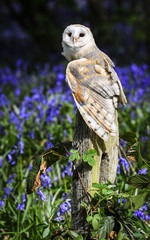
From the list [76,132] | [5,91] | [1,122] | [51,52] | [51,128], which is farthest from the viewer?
[51,52]

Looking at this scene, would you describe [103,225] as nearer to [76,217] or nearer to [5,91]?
[76,217]

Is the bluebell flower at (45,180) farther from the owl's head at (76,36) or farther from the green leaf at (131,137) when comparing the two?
the owl's head at (76,36)

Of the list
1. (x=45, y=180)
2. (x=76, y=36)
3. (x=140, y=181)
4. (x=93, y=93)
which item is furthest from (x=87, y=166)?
(x=45, y=180)

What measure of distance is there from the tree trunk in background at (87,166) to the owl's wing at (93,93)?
10cm

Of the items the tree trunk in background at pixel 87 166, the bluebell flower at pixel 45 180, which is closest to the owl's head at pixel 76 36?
the tree trunk in background at pixel 87 166

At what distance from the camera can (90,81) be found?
1.62m

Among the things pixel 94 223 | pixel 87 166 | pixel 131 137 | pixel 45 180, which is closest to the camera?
pixel 94 223

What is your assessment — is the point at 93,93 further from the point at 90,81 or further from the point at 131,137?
the point at 131,137

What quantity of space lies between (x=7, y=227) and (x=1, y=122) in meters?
1.74

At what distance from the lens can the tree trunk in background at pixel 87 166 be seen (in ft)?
5.52

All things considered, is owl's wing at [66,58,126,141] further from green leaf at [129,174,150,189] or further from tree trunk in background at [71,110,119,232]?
green leaf at [129,174,150,189]

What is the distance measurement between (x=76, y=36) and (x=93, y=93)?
327 mm

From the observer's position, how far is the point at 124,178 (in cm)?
254

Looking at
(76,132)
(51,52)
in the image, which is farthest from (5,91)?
(51,52)
